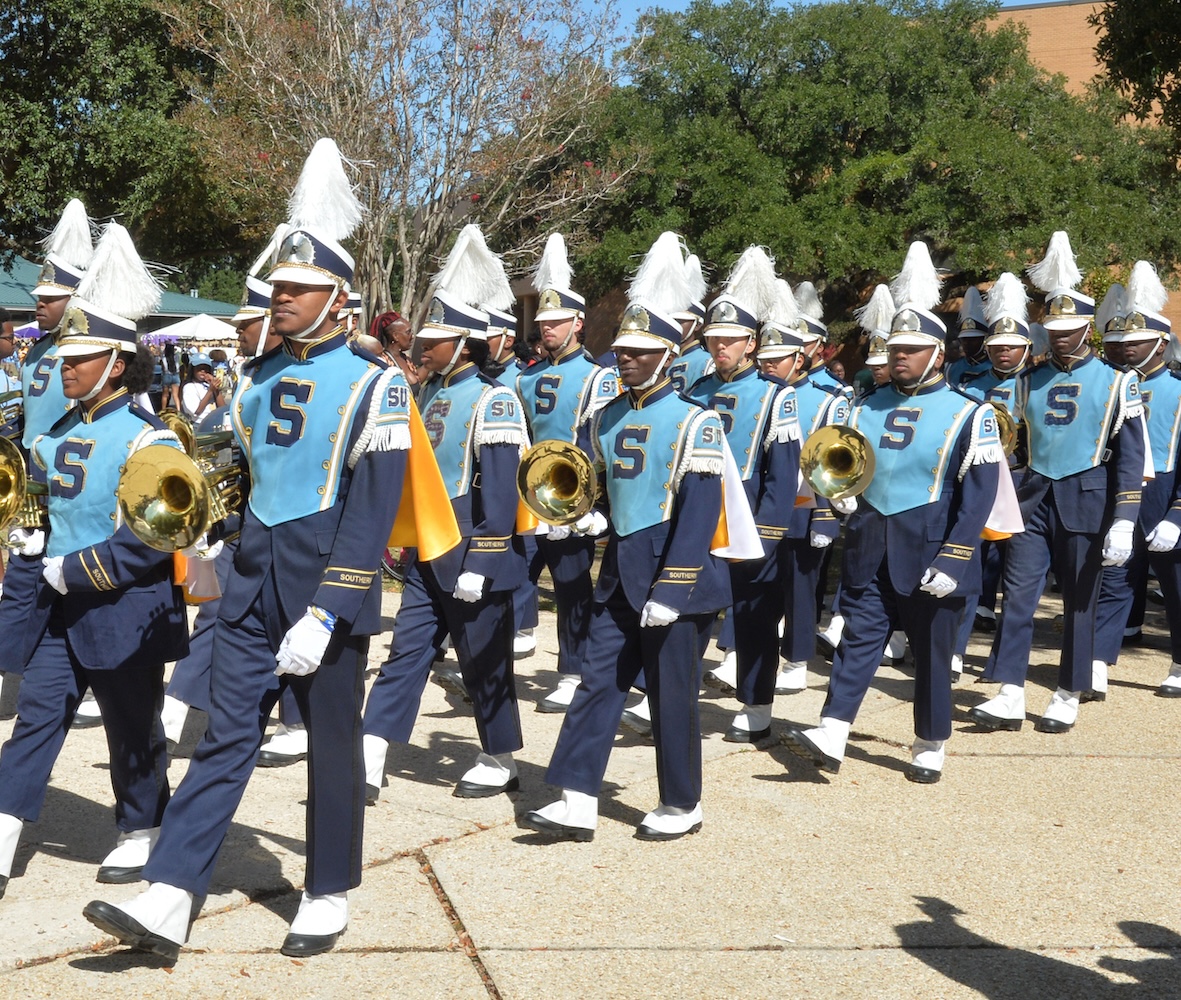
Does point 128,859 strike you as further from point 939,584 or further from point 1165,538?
point 1165,538

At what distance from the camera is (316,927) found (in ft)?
14.0

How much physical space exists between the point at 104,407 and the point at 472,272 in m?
3.00

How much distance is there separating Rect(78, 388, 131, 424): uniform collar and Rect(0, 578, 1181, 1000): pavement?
1543mm

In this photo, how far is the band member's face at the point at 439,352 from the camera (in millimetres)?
6559

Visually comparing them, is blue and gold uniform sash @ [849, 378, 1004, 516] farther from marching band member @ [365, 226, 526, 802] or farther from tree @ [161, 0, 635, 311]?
tree @ [161, 0, 635, 311]

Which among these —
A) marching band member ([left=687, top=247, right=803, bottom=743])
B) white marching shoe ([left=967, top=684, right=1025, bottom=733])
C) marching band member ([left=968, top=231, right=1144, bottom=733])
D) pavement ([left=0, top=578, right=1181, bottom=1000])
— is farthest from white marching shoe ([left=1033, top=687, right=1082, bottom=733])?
marching band member ([left=687, top=247, right=803, bottom=743])

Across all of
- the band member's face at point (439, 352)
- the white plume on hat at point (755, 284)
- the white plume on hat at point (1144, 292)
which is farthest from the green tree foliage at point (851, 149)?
the band member's face at point (439, 352)

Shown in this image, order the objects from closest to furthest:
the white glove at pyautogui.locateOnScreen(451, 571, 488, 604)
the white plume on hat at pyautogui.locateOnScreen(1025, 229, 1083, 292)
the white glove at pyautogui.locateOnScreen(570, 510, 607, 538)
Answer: the white glove at pyautogui.locateOnScreen(451, 571, 488, 604) → the white glove at pyautogui.locateOnScreen(570, 510, 607, 538) → the white plume on hat at pyautogui.locateOnScreen(1025, 229, 1083, 292)

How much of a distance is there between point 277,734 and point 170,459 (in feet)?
8.27

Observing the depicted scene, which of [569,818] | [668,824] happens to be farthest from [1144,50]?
[569,818]

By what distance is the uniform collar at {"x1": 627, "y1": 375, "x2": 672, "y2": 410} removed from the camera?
18.6 feet

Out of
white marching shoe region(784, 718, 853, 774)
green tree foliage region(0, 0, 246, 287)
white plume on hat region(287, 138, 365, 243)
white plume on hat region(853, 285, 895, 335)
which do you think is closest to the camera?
white plume on hat region(287, 138, 365, 243)

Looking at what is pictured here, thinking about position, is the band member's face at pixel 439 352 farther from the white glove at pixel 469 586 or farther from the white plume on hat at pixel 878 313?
the white plume on hat at pixel 878 313

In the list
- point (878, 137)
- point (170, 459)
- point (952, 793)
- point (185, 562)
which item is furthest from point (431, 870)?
point (878, 137)
